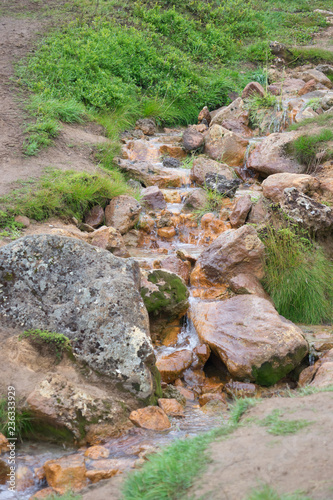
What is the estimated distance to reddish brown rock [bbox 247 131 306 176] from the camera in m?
8.81

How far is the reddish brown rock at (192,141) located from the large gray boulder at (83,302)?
6321 mm

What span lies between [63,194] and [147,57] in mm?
7484

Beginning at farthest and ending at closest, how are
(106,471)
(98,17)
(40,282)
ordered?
(98,17)
(40,282)
(106,471)

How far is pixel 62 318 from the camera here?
418 cm

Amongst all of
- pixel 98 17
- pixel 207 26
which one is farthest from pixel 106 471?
pixel 207 26

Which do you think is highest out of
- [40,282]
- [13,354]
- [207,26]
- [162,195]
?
[207,26]

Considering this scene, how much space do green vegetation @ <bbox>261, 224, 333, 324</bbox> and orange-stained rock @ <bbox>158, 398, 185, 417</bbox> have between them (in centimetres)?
229

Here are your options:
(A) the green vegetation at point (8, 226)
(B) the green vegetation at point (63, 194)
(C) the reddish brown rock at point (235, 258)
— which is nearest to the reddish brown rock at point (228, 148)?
(B) the green vegetation at point (63, 194)

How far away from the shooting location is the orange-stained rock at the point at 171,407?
4.15 m

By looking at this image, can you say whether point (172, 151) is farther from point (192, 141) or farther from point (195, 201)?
point (195, 201)

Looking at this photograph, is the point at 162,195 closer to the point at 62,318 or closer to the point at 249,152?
the point at 249,152

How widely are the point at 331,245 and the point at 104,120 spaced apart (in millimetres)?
6046

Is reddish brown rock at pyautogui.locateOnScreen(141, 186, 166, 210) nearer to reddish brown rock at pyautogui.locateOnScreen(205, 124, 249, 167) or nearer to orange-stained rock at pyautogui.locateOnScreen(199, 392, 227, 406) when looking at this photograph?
reddish brown rock at pyautogui.locateOnScreen(205, 124, 249, 167)

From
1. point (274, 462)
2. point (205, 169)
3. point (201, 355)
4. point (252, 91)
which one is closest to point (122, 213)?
point (205, 169)
